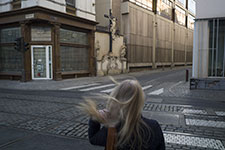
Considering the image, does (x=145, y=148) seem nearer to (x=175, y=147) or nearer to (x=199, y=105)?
(x=175, y=147)

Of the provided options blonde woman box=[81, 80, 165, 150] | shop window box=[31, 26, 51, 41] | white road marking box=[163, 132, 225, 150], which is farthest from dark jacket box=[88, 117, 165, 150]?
shop window box=[31, 26, 51, 41]

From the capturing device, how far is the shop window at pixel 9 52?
17.0 meters

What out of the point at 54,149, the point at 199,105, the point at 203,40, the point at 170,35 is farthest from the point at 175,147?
the point at 170,35

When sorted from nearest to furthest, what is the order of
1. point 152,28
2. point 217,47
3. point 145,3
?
1. point 217,47
2. point 145,3
3. point 152,28

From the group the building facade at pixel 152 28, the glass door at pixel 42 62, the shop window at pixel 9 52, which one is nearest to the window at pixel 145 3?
the building facade at pixel 152 28

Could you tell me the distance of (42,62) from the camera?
54.4 ft

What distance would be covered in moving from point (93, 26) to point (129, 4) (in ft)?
26.1

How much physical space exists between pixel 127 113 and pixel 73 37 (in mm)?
17991

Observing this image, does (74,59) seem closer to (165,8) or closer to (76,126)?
(76,126)

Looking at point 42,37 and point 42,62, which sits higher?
point 42,37

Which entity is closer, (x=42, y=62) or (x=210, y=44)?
(x=210, y=44)

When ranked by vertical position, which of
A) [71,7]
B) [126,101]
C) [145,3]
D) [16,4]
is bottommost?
[126,101]

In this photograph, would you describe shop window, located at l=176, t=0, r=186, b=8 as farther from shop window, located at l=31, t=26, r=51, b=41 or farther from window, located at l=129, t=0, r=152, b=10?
shop window, located at l=31, t=26, r=51, b=41

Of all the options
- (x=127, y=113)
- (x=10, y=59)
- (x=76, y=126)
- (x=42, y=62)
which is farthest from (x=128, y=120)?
(x=10, y=59)
